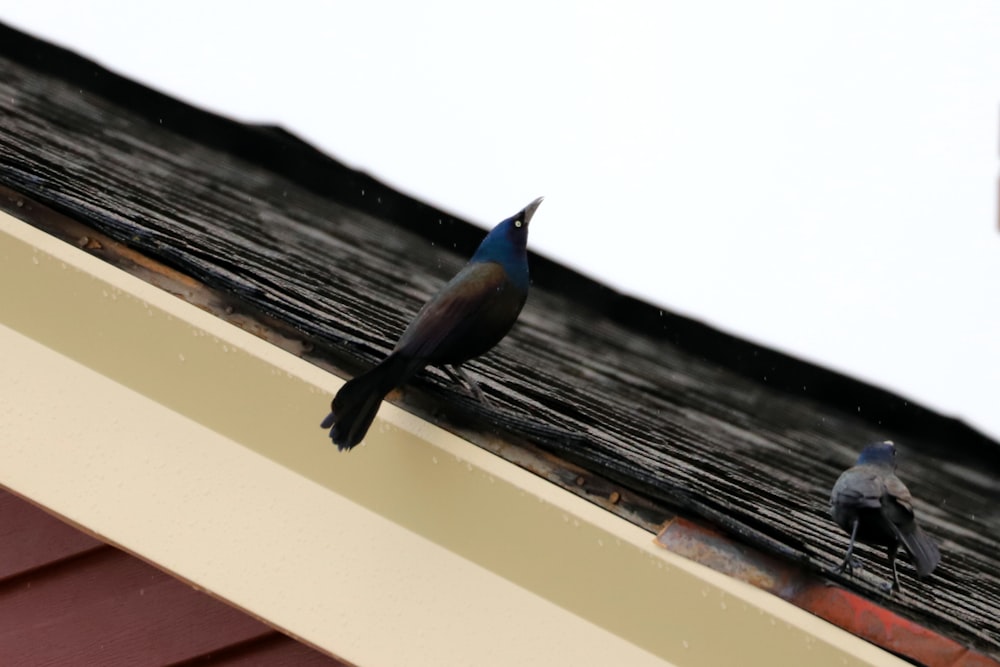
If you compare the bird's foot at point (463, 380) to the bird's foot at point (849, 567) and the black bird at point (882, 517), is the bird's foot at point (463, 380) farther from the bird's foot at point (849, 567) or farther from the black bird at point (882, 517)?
the black bird at point (882, 517)

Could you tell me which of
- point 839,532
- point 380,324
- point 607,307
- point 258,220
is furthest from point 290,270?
point 607,307

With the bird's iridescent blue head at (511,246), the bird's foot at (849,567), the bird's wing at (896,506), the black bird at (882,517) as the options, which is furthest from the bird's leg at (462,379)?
the bird's wing at (896,506)

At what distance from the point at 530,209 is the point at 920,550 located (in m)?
1.42

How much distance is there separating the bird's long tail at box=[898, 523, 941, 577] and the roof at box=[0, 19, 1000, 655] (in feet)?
0.24

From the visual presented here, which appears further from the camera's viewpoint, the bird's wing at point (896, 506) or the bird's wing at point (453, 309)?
the bird's wing at point (896, 506)

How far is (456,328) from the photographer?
2498mm

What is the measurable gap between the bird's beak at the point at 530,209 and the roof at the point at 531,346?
1.49 ft

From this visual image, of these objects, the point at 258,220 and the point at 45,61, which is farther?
the point at 45,61

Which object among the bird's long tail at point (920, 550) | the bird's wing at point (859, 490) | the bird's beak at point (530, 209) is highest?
the bird's beak at point (530, 209)

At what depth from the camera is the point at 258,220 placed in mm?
4812

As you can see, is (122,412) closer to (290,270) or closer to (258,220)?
(290,270)

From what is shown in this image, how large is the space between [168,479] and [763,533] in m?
1.09

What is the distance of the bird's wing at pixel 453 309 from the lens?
2.30 meters

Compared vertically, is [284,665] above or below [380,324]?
below
